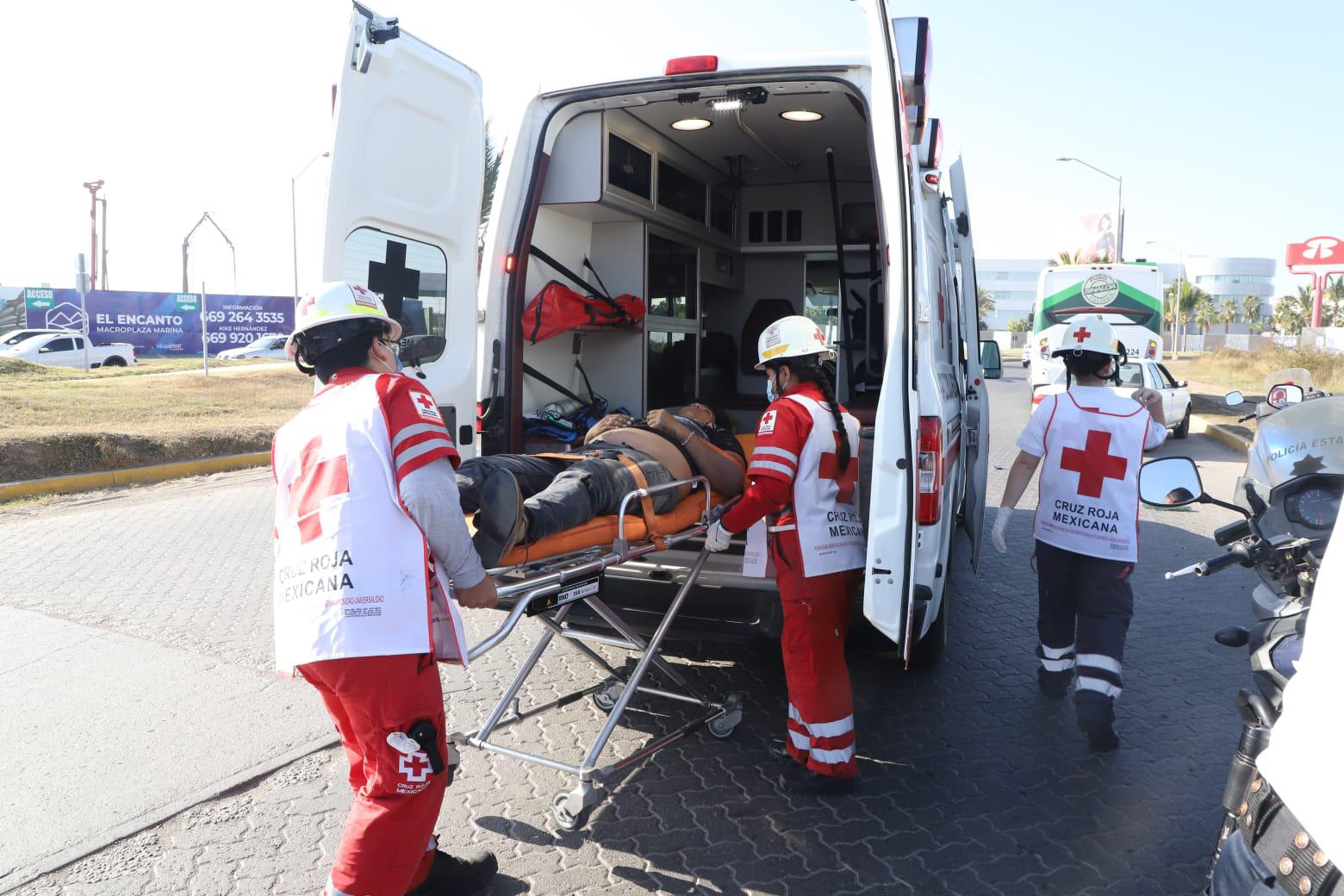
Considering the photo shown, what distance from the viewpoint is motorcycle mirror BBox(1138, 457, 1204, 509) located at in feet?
9.03

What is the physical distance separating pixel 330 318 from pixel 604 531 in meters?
1.33

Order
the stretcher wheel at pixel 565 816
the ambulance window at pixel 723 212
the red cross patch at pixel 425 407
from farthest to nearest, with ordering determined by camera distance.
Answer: the ambulance window at pixel 723 212
the stretcher wheel at pixel 565 816
the red cross patch at pixel 425 407

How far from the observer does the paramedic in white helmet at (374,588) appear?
2410mm

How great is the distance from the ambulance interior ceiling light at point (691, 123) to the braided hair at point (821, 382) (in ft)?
8.93

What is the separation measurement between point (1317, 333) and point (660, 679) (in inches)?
1256

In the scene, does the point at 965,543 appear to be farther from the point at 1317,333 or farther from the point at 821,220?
the point at 1317,333

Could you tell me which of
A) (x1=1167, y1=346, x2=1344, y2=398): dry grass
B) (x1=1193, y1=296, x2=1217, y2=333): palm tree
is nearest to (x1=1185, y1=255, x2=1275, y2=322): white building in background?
(x1=1193, y1=296, x2=1217, y2=333): palm tree

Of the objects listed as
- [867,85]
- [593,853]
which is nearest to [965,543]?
[867,85]

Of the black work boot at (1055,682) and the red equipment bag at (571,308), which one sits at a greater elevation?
the red equipment bag at (571,308)

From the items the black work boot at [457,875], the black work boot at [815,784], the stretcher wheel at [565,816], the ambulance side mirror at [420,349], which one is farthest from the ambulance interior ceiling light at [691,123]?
the black work boot at [457,875]

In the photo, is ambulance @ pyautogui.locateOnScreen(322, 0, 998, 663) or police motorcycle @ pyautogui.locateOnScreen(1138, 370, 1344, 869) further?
ambulance @ pyautogui.locateOnScreen(322, 0, 998, 663)

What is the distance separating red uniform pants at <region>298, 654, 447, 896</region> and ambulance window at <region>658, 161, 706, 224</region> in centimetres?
448

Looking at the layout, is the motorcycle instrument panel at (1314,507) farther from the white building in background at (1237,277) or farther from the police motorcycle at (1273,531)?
the white building in background at (1237,277)

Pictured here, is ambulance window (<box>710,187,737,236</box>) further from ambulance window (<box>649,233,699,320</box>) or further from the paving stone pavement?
the paving stone pavement
